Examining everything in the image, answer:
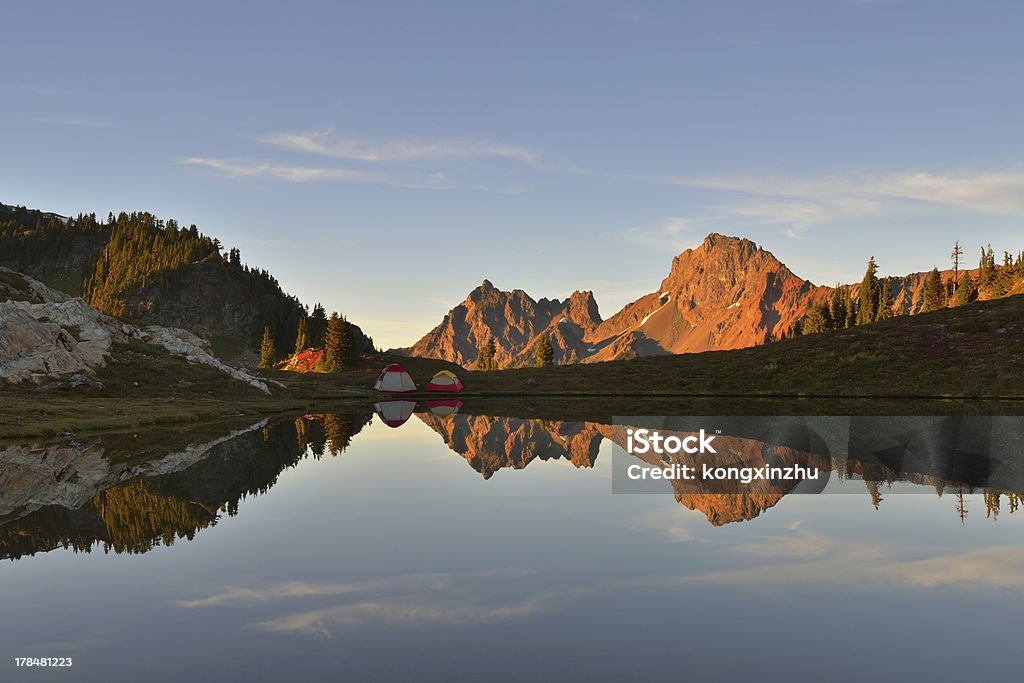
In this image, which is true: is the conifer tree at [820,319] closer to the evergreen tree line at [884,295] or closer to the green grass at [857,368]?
the evergreen tree line at [884,295]

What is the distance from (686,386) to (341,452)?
200 ft

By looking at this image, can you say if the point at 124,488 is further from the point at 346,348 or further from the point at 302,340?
the point at 302,340

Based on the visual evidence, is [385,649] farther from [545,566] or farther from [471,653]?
[545,566]

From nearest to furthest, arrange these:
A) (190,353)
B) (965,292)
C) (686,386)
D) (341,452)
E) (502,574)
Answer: (502,574), (341,452), (190,353), (686,386), (965,292)

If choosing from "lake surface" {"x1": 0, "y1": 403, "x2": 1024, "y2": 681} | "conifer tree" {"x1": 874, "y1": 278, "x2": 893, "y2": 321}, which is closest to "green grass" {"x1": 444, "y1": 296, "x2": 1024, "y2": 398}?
"lake surface" {"x1": 0, "y1": 403, "x2": 1024, "y2": 681}

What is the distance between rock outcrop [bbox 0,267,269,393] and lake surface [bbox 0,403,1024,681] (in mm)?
36630

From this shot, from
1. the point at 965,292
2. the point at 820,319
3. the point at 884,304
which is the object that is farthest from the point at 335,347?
the point at 965,292

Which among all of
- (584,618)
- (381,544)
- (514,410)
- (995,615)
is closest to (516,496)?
(381,544)

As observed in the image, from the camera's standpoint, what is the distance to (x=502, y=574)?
1217 cm

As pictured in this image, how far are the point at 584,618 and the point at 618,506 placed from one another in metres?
9.11

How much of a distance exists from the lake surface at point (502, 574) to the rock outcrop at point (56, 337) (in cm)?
3663

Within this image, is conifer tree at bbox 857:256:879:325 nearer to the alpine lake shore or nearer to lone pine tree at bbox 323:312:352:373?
the alpine lake shore

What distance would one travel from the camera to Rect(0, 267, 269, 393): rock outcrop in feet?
185

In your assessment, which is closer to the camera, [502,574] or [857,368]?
[502,574]
